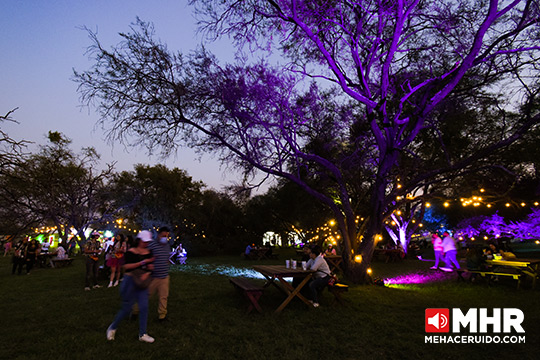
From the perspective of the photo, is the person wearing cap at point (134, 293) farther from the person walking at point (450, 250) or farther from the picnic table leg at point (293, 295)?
the person walking at point (450, 250)

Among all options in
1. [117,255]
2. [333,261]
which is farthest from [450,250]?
[117,255]

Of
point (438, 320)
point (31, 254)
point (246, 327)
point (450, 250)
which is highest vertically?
point (450, 250)

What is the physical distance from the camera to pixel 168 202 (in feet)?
92.9

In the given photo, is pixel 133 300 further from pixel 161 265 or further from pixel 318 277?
pixel 318 277

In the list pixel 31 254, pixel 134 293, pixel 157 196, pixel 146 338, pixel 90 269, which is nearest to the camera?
pixel 146 338

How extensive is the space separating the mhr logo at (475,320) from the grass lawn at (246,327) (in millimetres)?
188

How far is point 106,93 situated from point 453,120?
42.3 feet

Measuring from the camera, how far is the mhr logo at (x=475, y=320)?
5.43 meters

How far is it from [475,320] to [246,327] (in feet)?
14.3

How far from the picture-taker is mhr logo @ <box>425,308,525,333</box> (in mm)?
5434

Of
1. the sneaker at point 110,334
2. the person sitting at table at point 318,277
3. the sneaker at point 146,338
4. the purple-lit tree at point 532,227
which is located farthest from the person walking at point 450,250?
the sneaker at point 110,334

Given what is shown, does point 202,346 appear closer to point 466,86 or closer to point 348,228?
point 348,228

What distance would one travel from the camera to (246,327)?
5.43m

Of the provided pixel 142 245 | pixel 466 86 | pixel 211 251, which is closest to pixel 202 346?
pixel 142 245
